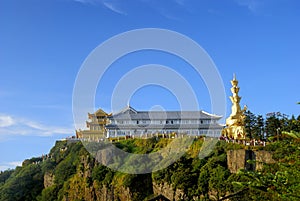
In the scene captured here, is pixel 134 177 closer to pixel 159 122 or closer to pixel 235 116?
pixel 235 116

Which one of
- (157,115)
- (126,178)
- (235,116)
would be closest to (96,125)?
(157,115)

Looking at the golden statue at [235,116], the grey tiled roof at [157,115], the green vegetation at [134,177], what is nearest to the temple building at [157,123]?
the grey tiled roof at [157,115]

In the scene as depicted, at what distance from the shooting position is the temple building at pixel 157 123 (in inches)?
1757

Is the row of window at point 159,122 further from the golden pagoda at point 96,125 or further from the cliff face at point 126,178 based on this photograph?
the cliff face at point 126,178

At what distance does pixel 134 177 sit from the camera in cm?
3428

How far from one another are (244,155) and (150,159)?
9.17 meters

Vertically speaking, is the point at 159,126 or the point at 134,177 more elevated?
the point at 159,126

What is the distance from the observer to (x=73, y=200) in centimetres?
3741

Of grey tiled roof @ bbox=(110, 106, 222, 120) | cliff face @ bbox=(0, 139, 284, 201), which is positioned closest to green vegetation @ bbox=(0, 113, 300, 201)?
cliff face @ bbox=(0, 139, 284, 201)

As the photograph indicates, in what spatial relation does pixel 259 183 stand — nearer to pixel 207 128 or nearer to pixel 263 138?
pixel 263 138

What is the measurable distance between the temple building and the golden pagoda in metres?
0.78

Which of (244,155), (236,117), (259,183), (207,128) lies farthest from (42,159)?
(259,183)

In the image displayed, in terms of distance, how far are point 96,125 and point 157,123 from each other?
26.4 feet

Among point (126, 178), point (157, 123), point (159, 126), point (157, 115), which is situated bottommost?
point (126, 178)
